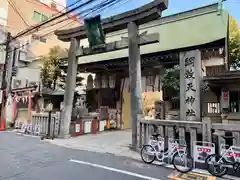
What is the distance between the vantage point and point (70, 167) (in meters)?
5.36

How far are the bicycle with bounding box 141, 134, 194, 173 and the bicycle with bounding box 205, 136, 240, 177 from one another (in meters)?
0.56

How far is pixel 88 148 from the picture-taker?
7820mm

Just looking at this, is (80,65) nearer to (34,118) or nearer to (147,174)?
(34,118)

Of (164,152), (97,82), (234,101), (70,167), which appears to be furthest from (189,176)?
(97,82)

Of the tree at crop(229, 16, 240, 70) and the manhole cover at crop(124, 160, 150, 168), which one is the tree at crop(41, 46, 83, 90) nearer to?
the manhole cover at crop(124, 160, 150, 168)

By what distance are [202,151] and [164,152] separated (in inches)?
43.0

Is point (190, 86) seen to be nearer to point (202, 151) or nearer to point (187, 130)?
point (187, 130)

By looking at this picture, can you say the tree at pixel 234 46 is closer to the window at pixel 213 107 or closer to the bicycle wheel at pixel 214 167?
the window at pixel 213 107

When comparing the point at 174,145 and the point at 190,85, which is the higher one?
the point at 190,85

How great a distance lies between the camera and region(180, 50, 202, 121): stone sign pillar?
8.67m

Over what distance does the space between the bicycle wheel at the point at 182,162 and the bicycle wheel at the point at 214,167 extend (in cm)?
43

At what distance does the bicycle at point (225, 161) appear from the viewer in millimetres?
4680

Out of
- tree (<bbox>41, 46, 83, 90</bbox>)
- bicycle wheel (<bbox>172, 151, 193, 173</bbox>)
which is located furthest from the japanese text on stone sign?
tree (<bbox>41, 46, 83, 90</bbox>)

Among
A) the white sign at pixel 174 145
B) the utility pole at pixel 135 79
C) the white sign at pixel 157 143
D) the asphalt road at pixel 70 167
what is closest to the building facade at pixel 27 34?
the utility pole at pixel 135 79
